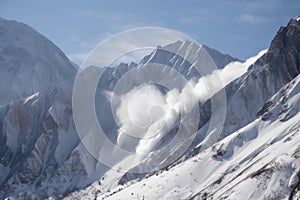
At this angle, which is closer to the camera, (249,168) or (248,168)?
(249,168)

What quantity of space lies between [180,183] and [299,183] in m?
54.0

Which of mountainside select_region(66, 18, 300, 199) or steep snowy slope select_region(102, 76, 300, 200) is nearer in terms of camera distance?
mountainside select_region(66, 18, 300, 199)

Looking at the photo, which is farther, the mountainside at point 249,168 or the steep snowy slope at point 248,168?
the steep snowy slope at point 248,168

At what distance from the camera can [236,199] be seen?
414 ft

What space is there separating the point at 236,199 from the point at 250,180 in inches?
330

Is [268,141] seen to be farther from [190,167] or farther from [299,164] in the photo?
[299,164]

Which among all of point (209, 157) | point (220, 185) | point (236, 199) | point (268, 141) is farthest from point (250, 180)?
point (209, 157)

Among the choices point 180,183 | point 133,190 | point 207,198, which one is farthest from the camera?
point 133,190

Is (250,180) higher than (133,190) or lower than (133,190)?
higher

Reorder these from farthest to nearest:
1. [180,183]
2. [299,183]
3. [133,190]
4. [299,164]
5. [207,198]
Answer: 1. [133,190]
2. [180,183]
3. [207,198]
4. [299,164]
5. [299,183]

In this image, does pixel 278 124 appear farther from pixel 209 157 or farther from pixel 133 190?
pixel 133 190

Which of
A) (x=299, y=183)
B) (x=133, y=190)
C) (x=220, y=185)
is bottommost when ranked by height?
(x=133, y=190)

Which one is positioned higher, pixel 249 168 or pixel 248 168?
pixel 249 168

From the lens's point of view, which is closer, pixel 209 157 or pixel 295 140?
pixel 295 140
